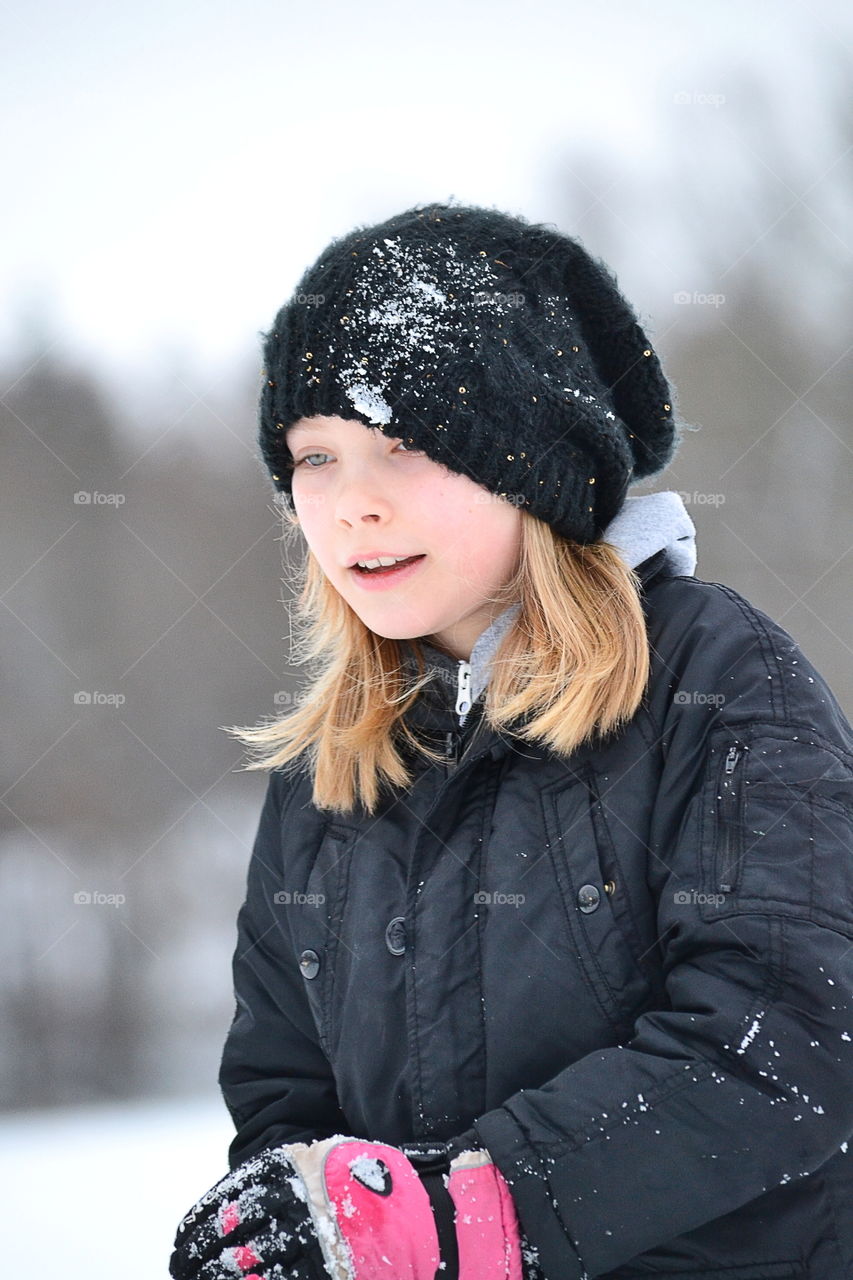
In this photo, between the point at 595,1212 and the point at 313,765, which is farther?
the point at 313,765

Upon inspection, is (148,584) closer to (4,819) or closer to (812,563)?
(4,819)

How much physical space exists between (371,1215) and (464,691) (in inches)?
19.1

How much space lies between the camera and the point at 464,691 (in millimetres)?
1115

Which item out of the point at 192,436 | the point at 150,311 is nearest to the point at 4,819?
the point at 192,436

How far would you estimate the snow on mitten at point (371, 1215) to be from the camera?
31.4 inches

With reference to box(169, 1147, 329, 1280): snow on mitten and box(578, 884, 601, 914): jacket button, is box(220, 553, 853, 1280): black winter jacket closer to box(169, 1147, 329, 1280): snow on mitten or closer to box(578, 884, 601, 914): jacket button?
box(578, 884, 601, 914): jacket button

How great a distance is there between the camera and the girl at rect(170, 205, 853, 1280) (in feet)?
2.63

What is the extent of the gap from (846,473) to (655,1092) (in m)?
2.98

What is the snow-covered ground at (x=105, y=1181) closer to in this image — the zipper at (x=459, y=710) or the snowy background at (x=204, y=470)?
the snowy background at (x=204, y=470)

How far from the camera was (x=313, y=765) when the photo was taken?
127 cm

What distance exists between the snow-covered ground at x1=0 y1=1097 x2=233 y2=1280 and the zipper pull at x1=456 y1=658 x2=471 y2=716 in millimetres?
1681

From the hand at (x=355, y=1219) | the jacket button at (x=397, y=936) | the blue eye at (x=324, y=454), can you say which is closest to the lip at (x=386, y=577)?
the blue eye at (x=324, y=454)

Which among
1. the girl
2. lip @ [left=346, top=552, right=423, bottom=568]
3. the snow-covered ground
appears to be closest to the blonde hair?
the girl

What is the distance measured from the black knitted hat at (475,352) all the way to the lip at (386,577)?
11 centimetres
